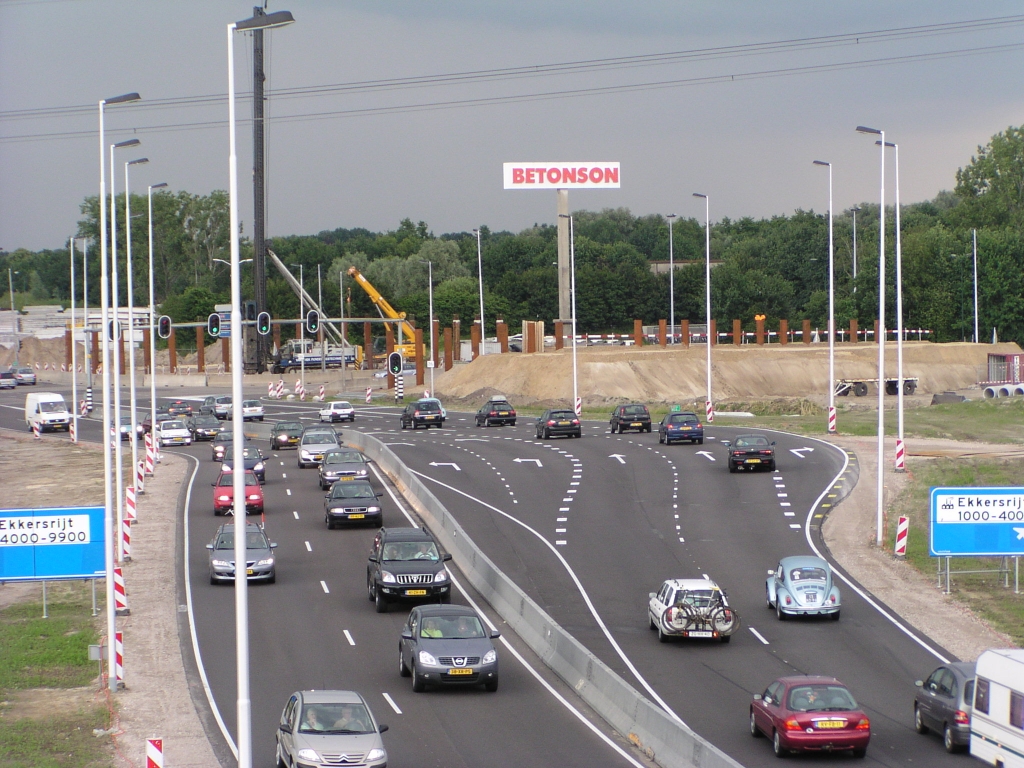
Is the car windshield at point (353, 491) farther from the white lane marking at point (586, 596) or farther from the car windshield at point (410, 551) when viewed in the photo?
the car windshield at point (410, 551)

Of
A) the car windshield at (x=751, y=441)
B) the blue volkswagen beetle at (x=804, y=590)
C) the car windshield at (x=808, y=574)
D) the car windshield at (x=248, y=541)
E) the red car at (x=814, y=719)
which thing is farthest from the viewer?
the car windshield at (x=751, y=441)

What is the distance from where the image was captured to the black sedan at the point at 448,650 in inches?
937

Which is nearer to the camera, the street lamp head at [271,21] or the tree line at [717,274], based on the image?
the street lamp head at [271,21]

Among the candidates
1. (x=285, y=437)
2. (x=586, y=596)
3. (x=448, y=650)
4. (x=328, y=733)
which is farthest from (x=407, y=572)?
(x=285, y=437)

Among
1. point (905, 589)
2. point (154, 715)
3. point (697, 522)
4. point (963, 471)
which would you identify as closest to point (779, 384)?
point (963, 471)

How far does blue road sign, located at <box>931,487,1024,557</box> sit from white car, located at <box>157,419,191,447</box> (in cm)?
4788

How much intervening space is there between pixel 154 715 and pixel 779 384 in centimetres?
8058

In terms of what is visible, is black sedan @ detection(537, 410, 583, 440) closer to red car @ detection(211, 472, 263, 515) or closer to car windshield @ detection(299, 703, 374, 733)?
red car @ detection(211, 472, 263, 515)

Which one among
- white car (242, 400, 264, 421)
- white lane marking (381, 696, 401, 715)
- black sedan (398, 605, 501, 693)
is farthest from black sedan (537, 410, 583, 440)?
white lane marking (381, 696, 401, 715)

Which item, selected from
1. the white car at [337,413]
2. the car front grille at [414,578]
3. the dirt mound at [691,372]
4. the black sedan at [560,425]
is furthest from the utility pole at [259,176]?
the car front grille at [414,578]

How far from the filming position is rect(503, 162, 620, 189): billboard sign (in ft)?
360

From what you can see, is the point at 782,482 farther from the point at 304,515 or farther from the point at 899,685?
the point at 899,685

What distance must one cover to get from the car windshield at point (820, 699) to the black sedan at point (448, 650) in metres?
6.33

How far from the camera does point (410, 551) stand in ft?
104
